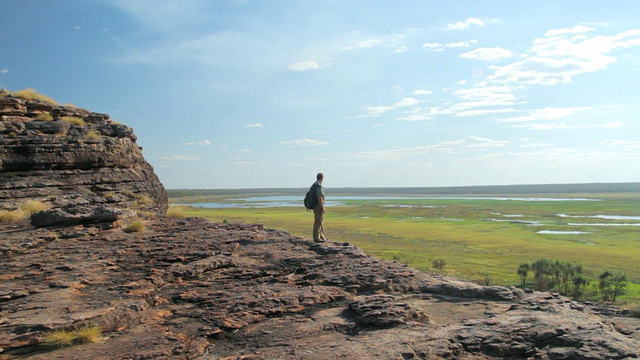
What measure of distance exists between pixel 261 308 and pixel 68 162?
11935mm

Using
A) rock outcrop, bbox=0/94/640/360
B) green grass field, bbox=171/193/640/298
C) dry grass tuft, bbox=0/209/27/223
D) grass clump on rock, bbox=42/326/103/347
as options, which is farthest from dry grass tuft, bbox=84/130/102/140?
green grass field, bbox=171/193/640/298

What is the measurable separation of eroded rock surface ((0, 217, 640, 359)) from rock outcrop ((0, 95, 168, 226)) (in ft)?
12.1

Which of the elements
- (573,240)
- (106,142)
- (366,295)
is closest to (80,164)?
(106,142)

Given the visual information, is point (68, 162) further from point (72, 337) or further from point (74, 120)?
point (72, 337)

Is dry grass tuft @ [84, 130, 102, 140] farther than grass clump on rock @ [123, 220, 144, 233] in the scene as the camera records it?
Yes

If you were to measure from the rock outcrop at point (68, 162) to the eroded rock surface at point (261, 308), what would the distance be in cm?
369

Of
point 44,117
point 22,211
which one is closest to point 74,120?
point 44,117

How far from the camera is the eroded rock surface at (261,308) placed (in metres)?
6.57

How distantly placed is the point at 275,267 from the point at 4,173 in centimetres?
1129

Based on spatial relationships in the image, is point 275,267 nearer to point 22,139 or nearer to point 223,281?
point 223,281

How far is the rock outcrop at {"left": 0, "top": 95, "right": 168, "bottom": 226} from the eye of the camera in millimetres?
14281

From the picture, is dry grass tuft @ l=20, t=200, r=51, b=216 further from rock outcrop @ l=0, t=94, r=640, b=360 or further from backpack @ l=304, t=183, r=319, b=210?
backpack @ l=304, t=183, r=319, b=210

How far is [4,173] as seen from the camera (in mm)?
14227

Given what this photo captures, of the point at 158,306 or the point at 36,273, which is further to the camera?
the point at 36,273
